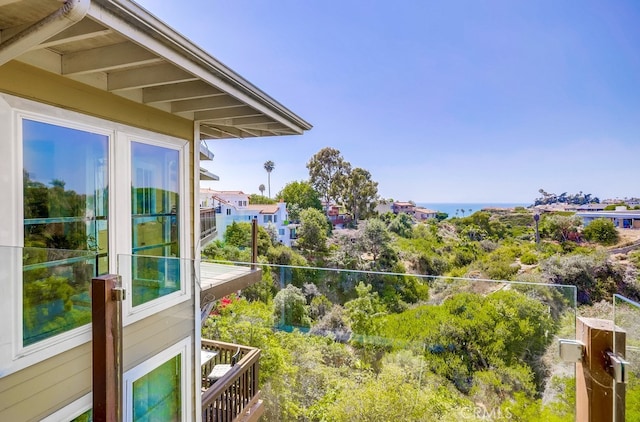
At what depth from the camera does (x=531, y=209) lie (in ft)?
80.7

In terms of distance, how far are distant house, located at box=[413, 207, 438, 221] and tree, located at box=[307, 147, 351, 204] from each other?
693 centimetres

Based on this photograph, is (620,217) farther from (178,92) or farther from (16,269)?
(16,269)

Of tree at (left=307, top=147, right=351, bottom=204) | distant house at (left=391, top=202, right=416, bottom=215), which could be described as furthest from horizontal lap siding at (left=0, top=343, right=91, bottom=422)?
tree at (left=307, top=147, right=351, bottom=204)

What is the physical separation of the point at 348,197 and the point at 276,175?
846 centimetres

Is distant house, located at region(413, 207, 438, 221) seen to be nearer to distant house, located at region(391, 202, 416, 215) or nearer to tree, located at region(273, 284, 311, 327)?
distant house, located at region(391, 202, 416, 215)

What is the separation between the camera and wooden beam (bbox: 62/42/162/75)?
177 cm

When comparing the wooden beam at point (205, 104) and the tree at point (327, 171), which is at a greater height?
the tree at point (327, 171)

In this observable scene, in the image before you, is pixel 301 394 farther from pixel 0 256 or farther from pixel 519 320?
pixel 0 256

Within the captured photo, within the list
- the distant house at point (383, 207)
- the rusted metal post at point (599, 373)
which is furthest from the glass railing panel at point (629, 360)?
the distant house at point (383, 207)

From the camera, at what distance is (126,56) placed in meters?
1.78

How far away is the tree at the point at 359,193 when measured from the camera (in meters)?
27.8

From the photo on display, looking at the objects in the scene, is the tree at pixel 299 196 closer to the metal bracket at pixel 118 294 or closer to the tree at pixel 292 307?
the tree at pixel 292 307


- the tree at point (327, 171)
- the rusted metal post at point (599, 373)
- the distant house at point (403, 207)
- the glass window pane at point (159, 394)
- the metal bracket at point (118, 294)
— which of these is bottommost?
the glass window pane at point (159, 394)

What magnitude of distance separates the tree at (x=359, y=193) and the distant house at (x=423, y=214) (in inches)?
143
